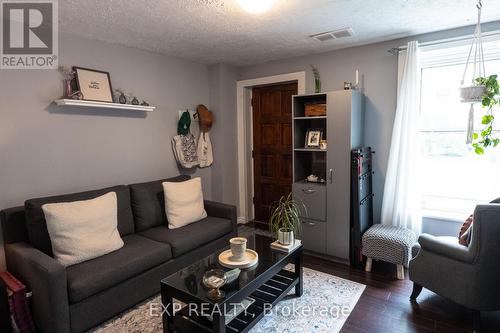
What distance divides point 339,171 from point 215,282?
1878mm

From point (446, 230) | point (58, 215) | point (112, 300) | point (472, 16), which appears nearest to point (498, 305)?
point (446, 230)

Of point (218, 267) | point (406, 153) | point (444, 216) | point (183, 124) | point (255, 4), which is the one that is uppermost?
point (255, 4)

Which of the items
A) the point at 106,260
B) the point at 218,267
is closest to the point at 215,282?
the point at 218,267

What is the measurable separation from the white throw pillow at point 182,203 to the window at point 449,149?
245cm

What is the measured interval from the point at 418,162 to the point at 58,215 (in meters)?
3.34

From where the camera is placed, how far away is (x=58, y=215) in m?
2.18

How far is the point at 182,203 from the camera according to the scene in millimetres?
3105

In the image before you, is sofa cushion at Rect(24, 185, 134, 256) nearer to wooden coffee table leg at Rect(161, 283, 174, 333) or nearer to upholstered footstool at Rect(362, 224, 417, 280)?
wooden coffee table leg at Rect(161, 283, 174, 333)

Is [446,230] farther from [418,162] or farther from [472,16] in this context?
[472,16]

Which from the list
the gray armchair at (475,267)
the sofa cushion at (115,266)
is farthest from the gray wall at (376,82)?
the sofa cushion at (115,266)

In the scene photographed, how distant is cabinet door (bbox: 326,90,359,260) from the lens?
3025 millimetres

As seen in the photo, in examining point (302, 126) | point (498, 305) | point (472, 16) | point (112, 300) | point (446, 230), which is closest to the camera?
point (498, 305)

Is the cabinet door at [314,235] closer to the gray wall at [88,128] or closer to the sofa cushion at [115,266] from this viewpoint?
the sofa cushion at [115,266]

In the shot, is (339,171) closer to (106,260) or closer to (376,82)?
(376,82)
